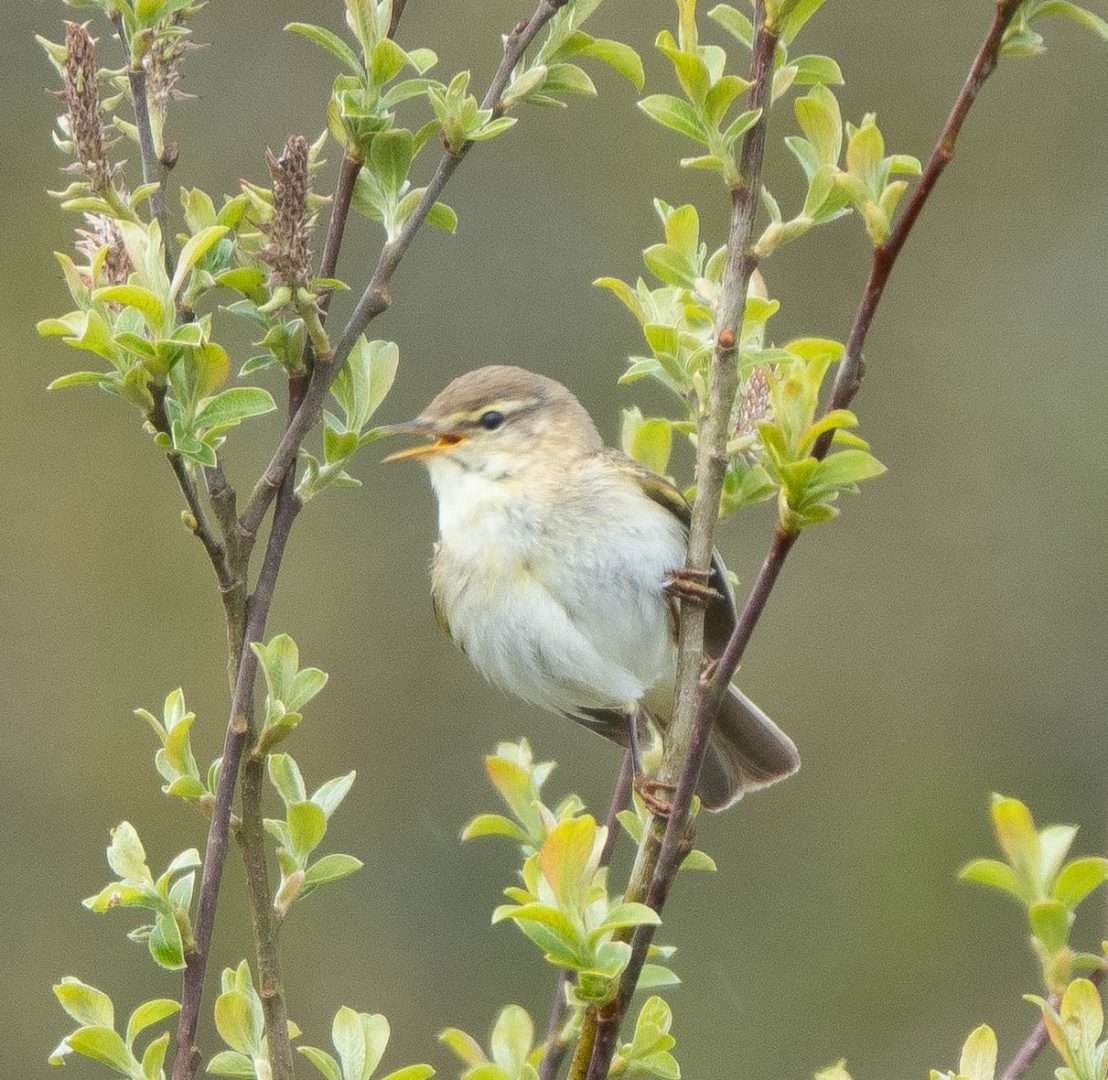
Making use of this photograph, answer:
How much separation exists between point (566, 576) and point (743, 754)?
43 cm

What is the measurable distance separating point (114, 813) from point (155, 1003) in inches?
248

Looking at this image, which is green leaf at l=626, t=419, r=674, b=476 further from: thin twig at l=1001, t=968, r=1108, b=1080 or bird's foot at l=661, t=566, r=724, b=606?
thin twig at l=1001, t=968, r=1108, b=1080

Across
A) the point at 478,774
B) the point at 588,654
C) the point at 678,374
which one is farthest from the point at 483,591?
the point at 478,774

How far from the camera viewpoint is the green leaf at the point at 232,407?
1.52 m

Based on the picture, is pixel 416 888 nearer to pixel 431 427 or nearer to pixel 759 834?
pixel 759 834

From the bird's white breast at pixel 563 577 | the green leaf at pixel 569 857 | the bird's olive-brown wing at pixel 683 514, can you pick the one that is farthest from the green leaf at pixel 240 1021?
the bird's white breast at pixel 563 577

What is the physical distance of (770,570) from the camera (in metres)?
1.34

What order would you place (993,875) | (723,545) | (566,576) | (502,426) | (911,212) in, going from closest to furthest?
1. (993,875)
2. (911,212)
3. (566,576)
4. (502,426)
5. (723,545)

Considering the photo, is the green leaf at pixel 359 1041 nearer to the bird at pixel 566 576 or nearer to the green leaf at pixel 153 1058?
the green leaf at pixel 153 1058

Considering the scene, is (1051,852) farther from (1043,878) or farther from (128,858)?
(128,858)

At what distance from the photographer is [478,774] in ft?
24.8

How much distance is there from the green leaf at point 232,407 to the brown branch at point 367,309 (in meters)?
0.04

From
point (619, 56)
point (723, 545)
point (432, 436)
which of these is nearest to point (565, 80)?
point (619, 56)

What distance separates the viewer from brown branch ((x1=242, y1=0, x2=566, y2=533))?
1512mm
